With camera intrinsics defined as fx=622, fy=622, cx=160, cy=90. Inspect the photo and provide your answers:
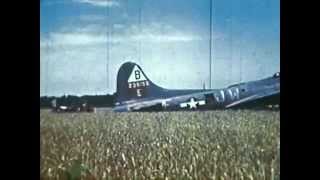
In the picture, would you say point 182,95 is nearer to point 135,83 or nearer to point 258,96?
point 135,83

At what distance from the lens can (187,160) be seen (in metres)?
3.88

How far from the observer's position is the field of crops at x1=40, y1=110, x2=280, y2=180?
384 cm

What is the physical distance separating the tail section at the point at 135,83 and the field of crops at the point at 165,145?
0.13 metres

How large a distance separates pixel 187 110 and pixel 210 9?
64cm

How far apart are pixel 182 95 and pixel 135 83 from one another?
11.9 inches

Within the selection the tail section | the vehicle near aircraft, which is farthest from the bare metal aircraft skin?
the vehicle near aircraft

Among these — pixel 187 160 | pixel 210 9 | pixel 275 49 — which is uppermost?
pixel 210 9

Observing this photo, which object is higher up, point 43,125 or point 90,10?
point 90,10

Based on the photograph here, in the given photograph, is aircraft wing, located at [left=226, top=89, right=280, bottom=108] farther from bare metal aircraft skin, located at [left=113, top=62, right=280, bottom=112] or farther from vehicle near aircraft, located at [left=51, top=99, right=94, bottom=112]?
vehicle near aircraft, located at [left=51, top=99, right=94, bottom=112]

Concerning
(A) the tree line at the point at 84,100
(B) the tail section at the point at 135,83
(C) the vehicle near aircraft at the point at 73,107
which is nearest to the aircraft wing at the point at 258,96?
(B) the tail section at the point at 135,83

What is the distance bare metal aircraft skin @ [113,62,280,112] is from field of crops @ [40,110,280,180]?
0.05 metres
